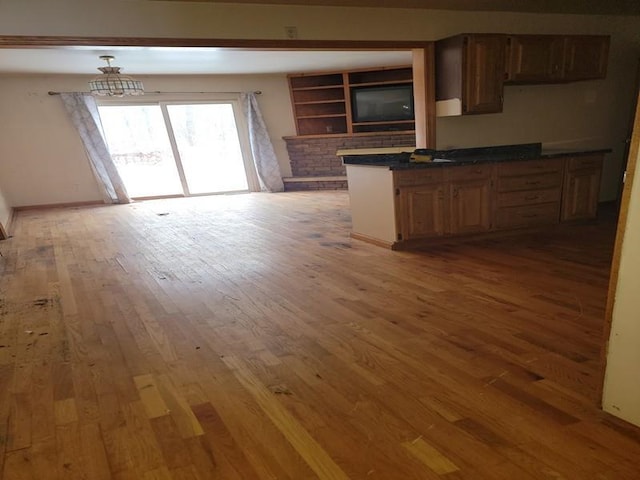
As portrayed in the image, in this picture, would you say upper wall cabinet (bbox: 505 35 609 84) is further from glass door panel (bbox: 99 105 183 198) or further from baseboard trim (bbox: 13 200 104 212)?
baseboard trim (bbox: 13 200 104 212)

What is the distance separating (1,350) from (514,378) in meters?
2.64

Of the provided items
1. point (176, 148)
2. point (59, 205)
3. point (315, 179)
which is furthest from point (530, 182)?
point (59, 205)

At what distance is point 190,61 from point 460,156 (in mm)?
4401

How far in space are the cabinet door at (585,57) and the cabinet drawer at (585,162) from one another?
0.91m

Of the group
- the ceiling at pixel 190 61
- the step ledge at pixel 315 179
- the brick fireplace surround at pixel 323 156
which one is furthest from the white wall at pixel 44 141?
the step ledge at pixel 315 179

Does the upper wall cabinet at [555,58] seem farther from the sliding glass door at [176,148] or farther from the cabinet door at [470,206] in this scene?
the sliding glass door at [176,148]

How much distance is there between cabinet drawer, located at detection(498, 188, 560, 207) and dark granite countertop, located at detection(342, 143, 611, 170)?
33 centimetres

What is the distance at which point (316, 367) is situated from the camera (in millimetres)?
1821

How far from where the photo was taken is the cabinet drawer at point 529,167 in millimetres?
3613

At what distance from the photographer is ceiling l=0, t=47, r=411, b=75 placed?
16.6ft

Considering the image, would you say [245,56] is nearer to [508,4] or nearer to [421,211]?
[508,4]

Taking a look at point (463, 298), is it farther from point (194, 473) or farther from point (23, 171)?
point (23, 171)

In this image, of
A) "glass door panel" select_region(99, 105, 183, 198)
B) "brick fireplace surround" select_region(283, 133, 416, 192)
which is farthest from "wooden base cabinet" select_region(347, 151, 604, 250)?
"glass door panel" select_region(99, 105, 183, 198)

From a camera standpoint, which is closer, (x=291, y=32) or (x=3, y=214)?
(x=291, y=32)
